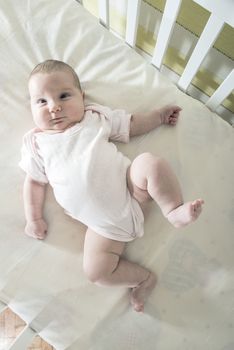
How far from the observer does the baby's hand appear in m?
0.92

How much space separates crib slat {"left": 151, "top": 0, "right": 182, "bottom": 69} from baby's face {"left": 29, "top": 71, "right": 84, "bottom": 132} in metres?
0.26

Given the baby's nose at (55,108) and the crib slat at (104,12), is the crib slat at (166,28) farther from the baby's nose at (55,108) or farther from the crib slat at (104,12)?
the baby's nose at (55,108)

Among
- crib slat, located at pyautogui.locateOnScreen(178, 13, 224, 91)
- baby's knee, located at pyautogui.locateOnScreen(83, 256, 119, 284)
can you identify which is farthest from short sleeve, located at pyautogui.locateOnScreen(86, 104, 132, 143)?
baby's knee, located at pyautogui.locateOnScreen(83, 256, 119, 284)

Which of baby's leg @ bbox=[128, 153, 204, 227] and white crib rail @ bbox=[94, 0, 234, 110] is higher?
white crib rail @ bbox=[94, 0, 234, 110]

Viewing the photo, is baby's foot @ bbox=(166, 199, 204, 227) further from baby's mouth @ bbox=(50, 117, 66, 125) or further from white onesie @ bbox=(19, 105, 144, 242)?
baby's mouth @ bbox=(50, 117, 66, 125)

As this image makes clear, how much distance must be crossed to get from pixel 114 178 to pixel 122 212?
8 centimetres

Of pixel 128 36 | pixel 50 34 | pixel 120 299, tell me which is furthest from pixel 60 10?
pixel 120 299

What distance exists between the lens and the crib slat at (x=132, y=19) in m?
0.94

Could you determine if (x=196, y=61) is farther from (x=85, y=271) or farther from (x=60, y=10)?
(x=85, y=271)

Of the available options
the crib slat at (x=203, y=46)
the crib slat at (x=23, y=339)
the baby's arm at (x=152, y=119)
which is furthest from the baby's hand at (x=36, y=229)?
the crib slat at (x=203, y=46)

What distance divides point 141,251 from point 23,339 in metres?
0.36

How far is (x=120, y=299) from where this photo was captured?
0.92m

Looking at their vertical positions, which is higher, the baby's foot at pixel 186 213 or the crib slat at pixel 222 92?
the crib slat at pixel 222 92

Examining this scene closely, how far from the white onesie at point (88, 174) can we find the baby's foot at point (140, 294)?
4.7 inches
